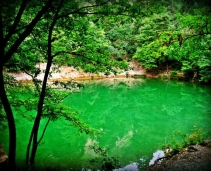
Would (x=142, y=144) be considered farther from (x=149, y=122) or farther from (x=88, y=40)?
(x=88, y=40)

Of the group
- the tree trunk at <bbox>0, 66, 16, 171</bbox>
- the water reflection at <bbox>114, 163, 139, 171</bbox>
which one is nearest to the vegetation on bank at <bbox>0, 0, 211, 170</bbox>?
the tree trunk at <bbox>0, 66, 16, 171</bbox>

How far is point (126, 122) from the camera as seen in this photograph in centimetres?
1528

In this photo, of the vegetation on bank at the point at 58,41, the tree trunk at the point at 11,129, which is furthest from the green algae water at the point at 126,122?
the tree trunk at the point at 11,129

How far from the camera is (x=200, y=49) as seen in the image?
7.61m

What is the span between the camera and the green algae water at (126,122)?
10.6 meters

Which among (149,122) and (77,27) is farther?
(149,122)

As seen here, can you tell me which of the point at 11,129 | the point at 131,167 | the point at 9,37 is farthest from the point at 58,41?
the point at 131,167

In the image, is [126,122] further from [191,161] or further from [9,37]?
[9,37]

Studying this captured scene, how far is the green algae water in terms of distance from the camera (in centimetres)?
1057

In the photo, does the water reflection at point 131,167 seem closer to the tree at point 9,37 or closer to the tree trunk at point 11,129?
the tree trunk at point 11,129

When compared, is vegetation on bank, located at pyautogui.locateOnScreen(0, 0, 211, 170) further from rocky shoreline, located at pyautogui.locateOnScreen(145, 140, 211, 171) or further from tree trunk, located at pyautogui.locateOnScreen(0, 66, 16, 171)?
rocky shoreline, located at pyautogui.locateOnScreen(145, 140, 211, 171)

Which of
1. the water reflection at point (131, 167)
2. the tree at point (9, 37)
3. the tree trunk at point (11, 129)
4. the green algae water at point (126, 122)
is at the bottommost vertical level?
the water reflection at point (131, 167)

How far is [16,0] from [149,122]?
12130 mm

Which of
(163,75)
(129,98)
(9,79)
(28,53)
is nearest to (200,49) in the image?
(28,53)
